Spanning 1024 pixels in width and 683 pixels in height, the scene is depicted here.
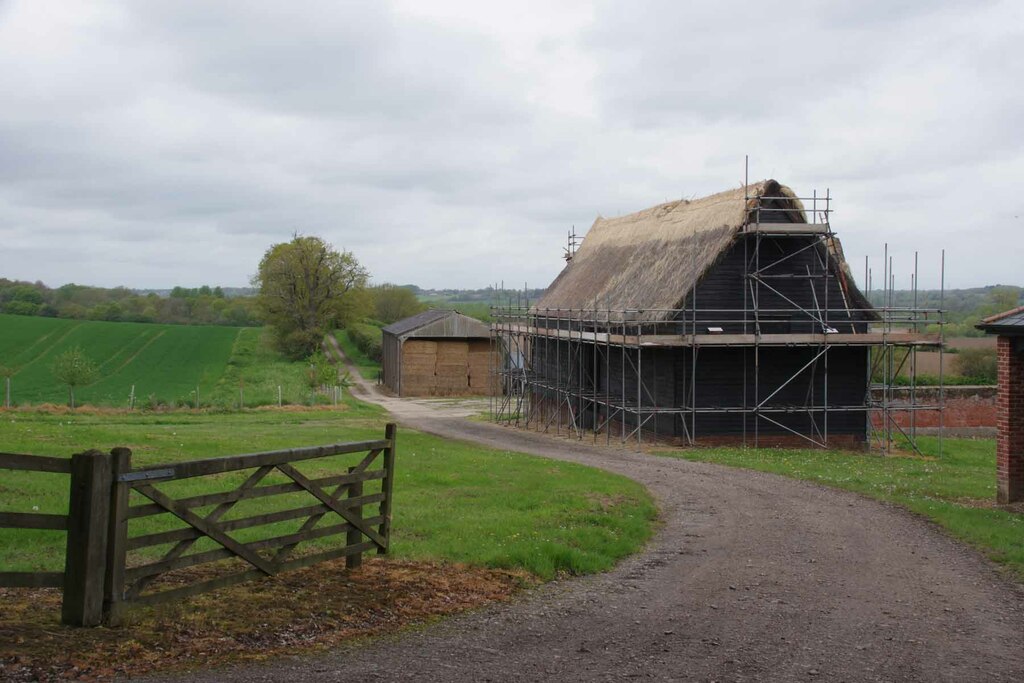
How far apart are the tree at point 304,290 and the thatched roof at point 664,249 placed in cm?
3706

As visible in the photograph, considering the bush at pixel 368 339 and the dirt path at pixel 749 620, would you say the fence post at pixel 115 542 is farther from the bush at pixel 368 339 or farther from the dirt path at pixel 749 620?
the bush at pixel 368 339

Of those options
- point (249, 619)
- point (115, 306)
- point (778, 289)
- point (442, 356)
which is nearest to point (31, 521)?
point (249, 619)

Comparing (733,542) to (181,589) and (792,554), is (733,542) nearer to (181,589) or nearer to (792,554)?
(792,554)

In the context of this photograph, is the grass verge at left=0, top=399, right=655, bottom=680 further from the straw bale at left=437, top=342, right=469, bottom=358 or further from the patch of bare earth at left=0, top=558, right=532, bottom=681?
the straw bale at left=437, top=342, right=469, bottom=358

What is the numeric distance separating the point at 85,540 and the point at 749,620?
19.2ft

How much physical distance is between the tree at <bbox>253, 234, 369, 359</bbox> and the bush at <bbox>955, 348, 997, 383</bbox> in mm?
43403

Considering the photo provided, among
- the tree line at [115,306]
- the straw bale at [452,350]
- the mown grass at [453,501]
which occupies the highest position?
the tree line at [115,306]

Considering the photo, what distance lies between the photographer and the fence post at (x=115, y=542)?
7.46 m

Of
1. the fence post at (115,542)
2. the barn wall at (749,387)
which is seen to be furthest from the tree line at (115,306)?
the fence post at (115,542)

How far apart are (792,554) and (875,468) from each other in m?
11.3

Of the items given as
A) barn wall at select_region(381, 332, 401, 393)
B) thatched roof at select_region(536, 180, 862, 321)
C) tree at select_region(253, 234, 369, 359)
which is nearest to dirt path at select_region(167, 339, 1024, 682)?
thatched roof at select_region(536, 180, 862, 321)

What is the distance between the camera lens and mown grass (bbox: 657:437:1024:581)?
→ 526 inches

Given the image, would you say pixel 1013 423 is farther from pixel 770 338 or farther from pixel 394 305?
pixel 394 305

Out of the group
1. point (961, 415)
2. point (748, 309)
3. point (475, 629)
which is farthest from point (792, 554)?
point (961, 415)
